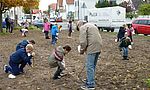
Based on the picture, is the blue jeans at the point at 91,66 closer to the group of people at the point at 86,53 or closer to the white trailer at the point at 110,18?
the group of people at the point at 86,53

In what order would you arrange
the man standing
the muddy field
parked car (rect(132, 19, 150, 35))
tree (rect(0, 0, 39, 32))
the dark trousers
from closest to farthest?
the man standing, the muddy field, the dark trousers, parked car (rect(132, 19, 150, 35)), tree (rect(0, 0, 39, 32))

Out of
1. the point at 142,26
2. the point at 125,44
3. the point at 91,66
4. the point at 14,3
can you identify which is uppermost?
the point at 14,3

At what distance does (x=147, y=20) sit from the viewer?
36.9 metres

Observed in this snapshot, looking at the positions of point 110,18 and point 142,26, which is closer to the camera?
point 142,26

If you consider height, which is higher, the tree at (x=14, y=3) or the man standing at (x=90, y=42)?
the tree at (x=14, y=3)

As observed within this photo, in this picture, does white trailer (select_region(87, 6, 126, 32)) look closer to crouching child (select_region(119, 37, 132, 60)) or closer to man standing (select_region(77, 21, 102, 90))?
crouching child (select_region(119, 37, 132, 60))

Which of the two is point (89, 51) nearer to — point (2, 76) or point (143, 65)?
point (2, 76)

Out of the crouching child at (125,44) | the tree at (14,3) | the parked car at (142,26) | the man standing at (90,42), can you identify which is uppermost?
the tree at (14,3)

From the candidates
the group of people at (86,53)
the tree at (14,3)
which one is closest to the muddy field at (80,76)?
the group of people at (86,53)

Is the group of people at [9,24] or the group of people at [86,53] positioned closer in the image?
the group of people at [86,53]

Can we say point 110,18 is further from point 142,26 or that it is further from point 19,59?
point 19,59

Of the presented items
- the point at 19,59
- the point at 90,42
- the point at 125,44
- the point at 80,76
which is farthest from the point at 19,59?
the point at 125,44

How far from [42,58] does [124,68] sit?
14.9 feet

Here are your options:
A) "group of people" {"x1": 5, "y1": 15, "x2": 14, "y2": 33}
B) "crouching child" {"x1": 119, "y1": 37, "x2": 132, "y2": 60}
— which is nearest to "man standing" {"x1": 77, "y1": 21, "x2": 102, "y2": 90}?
"crouching child" {"x1": 119, "y1": 37, "x2": 132, "y2": 60}
